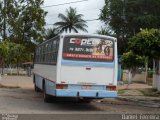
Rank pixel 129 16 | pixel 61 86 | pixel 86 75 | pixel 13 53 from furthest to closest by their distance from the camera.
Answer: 1. pixel 129 16
2. pixel 13 53
3. pixel 86 75
4. pixel 61 86

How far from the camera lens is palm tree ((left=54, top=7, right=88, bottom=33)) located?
80.8m

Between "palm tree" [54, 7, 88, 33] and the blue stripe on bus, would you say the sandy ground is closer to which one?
the blue stripe on bus

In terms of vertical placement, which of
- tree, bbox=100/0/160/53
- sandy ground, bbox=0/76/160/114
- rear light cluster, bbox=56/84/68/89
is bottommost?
sandy ground, bbox=0/76/160/114

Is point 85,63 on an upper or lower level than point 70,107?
upper

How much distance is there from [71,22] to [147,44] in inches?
2230

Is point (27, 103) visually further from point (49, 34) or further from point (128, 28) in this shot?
point (49, 34)

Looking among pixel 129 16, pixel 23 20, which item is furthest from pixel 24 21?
pixel 129 16

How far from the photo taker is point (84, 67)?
18703 millimetres

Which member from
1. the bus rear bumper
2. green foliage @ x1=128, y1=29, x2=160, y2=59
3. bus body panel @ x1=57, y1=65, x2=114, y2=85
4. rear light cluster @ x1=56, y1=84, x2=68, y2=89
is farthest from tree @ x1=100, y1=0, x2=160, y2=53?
rear light cluster @ x1=56, y1=84, x2=68, y2=89

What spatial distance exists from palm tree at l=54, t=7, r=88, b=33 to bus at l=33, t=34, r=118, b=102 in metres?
61.6

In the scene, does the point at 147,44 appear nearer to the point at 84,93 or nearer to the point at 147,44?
the point at 147,44

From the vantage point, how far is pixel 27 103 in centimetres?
2023

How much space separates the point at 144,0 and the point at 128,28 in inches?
195

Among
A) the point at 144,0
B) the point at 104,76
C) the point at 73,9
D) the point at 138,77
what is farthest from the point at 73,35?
the point at 73,9
